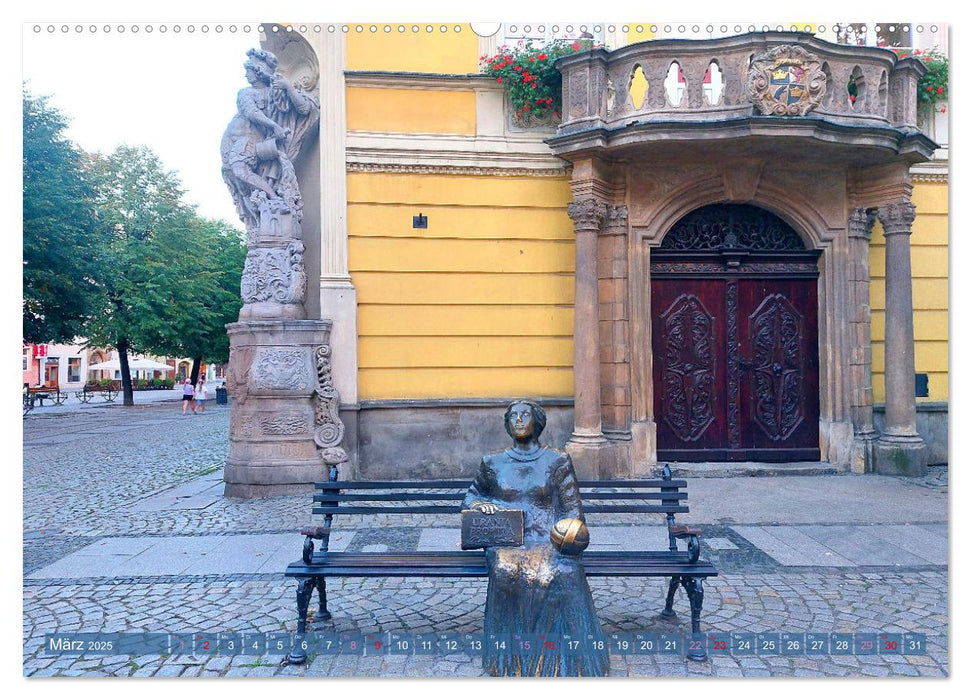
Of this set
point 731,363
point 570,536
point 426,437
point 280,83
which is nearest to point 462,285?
point 426,437

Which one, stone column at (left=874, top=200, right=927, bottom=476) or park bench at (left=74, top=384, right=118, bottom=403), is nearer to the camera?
stone column at (left=874, top=200, right=927, bottom=476)

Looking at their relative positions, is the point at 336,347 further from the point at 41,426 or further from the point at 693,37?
the point at 41,426

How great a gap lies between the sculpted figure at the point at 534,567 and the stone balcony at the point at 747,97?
18.3 feet

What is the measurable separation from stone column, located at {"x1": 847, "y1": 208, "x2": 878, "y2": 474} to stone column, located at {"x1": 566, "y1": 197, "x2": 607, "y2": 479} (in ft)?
11.4

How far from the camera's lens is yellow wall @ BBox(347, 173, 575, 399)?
834 cm

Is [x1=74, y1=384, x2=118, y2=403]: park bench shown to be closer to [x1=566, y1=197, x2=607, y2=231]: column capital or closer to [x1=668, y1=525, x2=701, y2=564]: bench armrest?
[x1=566, y1=197, x2=607, y2=231]: column capital

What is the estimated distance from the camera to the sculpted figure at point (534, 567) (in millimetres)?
2939

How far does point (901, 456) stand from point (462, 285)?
20.2 feet

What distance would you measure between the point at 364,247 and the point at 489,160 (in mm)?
2028

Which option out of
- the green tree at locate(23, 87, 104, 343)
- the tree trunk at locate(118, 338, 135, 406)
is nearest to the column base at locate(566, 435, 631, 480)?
the green tree at locate(23, 87, 104, 343)

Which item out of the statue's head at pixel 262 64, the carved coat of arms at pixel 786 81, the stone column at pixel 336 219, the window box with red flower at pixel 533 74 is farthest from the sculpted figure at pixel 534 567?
the statue's head at pixel 262 64

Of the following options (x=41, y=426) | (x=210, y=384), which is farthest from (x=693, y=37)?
(x=210, y=384)

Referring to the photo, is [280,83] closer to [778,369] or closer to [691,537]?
[691,537]

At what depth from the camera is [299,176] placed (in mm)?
8742
